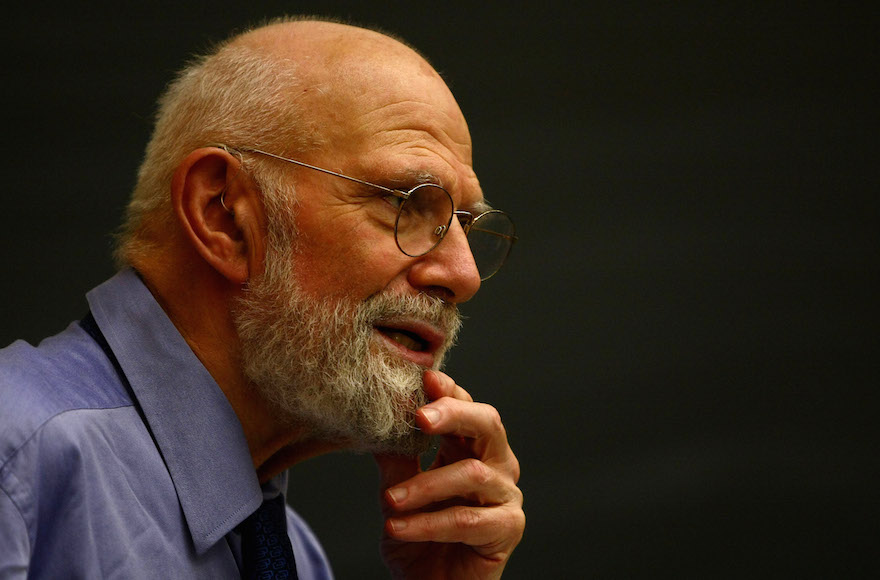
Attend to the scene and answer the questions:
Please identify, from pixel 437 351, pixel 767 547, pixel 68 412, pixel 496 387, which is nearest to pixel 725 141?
pixel 496 387

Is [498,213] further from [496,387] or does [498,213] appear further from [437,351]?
[496,387]

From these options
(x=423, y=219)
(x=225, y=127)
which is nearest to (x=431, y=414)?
(x=423, y=219)

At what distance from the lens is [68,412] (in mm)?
1119

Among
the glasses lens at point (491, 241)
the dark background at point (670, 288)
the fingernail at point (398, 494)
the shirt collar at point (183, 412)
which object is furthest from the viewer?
the dark background at point (670, 288)

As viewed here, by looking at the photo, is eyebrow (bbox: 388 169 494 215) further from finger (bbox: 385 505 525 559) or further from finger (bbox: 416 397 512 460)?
finger (bbox: 385 505 525 559)

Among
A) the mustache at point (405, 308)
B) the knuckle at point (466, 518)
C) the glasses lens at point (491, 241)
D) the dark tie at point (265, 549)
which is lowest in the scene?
the dark tie at point (265, 549)

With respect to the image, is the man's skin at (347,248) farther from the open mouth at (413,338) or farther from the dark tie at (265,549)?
the dark tie at (265,549)

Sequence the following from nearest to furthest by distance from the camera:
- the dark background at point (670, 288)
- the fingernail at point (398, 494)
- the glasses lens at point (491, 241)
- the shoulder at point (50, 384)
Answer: the shoulder at point (50, 384) < the fingernail at point (398, 494) < the glasses lens at point (491, 241) < the dark background at point (670, 288)

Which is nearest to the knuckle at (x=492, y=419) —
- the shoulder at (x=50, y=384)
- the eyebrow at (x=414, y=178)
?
the eyebrow at (x=414, y=178)

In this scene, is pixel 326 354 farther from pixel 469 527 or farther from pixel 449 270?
pixel 469 527

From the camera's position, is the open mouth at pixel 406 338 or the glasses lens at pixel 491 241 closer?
the open mouth at pixel 406 338

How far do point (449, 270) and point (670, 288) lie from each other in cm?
120

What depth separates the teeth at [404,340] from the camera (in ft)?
4.60

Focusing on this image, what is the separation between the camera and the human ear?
1362 millimetres
